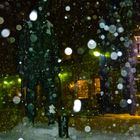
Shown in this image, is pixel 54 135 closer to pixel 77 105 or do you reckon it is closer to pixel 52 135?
pixel 52 135

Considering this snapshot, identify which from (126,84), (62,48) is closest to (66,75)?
(62,48)

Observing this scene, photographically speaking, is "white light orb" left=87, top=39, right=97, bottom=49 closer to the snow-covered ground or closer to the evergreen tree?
the evergreen tree

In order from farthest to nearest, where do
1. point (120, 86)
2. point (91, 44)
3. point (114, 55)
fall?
point (91, 44), point (120, 86), point (114, 55)

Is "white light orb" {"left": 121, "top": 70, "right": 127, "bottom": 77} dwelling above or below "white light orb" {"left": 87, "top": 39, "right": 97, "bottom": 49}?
below

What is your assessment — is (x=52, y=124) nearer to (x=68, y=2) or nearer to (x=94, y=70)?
(x=68, y=2)

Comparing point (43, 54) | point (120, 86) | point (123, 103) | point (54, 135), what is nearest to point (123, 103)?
point (123, 103)

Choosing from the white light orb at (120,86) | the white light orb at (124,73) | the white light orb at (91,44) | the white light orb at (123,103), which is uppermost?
the white light orb at (91,44)

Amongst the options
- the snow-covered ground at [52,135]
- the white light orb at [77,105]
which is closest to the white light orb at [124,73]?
the white light orb at [77,105]

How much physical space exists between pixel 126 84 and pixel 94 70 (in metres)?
4.94

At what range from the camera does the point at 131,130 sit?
14398 mm


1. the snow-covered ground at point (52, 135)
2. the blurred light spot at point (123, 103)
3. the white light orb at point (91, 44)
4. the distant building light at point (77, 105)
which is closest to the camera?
the snow-covered ground at point (52, 135)

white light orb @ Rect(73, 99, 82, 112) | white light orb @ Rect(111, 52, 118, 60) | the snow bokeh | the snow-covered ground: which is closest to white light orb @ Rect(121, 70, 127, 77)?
white light orb @ Rect(111, 52, 118, 60)

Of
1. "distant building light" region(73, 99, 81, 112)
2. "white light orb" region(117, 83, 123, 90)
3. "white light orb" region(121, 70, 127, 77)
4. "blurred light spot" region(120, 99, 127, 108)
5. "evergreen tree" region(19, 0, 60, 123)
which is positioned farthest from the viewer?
"distant building light" region(73, 99, 81, 112)

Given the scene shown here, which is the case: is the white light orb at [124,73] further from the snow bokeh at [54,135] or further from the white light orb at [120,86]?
the snow bokeh at [54,135]
